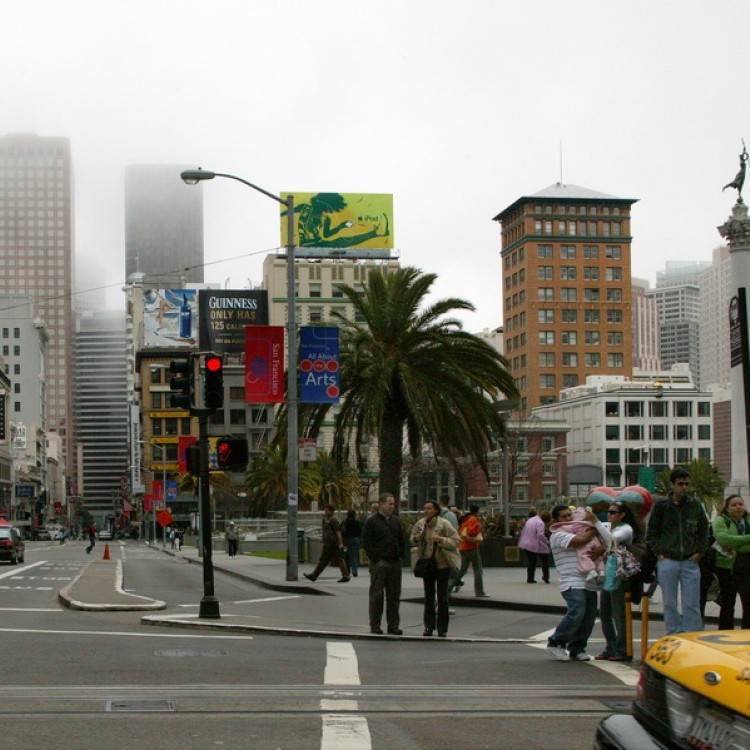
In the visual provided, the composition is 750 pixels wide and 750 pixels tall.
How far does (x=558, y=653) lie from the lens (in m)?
13.5

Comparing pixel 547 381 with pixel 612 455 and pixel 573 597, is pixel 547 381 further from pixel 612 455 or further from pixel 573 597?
pixel 573 597

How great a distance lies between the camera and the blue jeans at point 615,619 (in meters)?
13.4

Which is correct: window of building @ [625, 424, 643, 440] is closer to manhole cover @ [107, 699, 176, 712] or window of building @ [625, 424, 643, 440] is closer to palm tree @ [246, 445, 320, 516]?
palm tree @ [246, 445, 320, 516]

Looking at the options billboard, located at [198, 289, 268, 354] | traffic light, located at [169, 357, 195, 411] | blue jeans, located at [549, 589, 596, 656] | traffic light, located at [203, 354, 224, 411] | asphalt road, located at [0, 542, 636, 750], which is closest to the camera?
asphalt road, located at [0, 542, 636, 750]

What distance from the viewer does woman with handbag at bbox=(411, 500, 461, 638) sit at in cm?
1603

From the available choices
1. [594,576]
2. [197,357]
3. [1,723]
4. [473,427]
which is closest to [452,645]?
[594,576]

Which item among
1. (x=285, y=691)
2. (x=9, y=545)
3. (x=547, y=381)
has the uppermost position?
(x=547, y=381)

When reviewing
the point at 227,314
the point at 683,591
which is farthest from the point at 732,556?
the point at 227,314

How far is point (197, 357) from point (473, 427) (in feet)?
53.0

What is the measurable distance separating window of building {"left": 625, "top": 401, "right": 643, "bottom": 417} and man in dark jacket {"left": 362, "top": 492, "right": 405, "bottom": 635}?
116 meters

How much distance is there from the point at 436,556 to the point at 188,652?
145 inches

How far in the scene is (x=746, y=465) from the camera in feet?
159

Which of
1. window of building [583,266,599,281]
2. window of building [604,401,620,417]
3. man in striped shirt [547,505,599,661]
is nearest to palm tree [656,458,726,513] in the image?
window of building [604,401,620,417]

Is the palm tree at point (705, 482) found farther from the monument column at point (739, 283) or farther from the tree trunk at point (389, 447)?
the tree trunk at point (389, 447)
